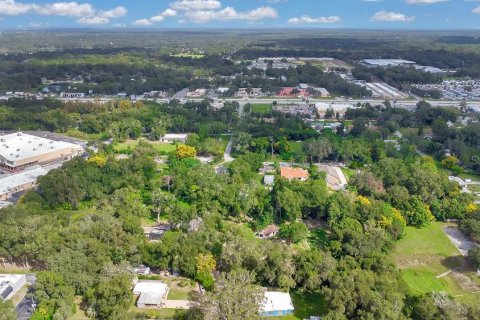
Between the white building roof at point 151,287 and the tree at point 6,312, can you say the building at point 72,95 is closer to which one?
the white building roof at point 151,287

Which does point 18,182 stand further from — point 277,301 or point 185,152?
point 277,301

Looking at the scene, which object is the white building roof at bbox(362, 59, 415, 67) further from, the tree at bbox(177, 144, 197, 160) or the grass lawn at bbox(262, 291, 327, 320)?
the grass lawn at bbox(262, 291, 327, 320)

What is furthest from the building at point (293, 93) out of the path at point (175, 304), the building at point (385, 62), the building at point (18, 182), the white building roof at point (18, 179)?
the path at point (175, 304)

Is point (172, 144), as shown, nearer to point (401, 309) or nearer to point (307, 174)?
point (307, 174)

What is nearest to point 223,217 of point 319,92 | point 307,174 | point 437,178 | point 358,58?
point 307,174

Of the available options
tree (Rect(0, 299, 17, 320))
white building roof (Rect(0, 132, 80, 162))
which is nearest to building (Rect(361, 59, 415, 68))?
white building roof (Rect(0, 132, 80, 162))
